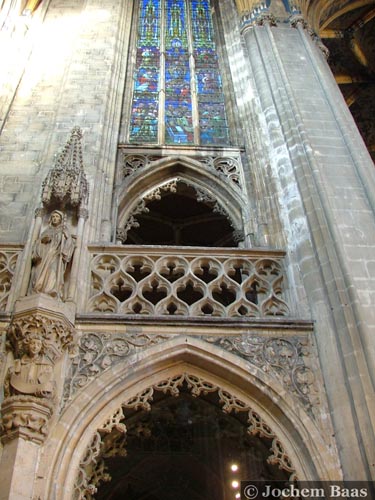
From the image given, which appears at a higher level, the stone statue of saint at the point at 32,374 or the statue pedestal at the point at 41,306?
the statue pedestal at the point at 41,306

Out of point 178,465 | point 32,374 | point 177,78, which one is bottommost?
point 32,374

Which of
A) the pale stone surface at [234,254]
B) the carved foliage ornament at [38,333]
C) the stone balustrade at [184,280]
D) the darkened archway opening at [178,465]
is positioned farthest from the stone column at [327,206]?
the darkened archway opening at [178,465]

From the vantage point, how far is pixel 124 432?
6055 millimetres

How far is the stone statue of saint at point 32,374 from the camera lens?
5746 mm

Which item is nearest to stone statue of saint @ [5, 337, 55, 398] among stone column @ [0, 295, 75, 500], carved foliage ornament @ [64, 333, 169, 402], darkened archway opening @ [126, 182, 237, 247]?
stone column @ [0, 295, 75, 500]

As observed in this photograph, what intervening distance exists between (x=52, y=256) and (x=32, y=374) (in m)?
1.47

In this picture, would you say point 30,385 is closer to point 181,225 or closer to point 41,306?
point 41,306

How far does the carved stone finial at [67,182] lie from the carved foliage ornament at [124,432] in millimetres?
2612

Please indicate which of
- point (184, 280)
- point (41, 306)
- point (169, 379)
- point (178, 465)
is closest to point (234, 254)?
point (184, 280)

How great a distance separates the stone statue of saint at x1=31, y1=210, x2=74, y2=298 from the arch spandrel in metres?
1.14

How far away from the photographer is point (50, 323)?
6.18 metres

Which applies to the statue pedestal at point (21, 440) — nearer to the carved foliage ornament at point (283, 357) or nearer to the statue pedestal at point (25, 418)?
the statue pedestal at point (25, 418)

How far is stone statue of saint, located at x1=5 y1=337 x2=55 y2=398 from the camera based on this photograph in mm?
5746

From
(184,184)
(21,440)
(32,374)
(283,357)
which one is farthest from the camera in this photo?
(184,184)
